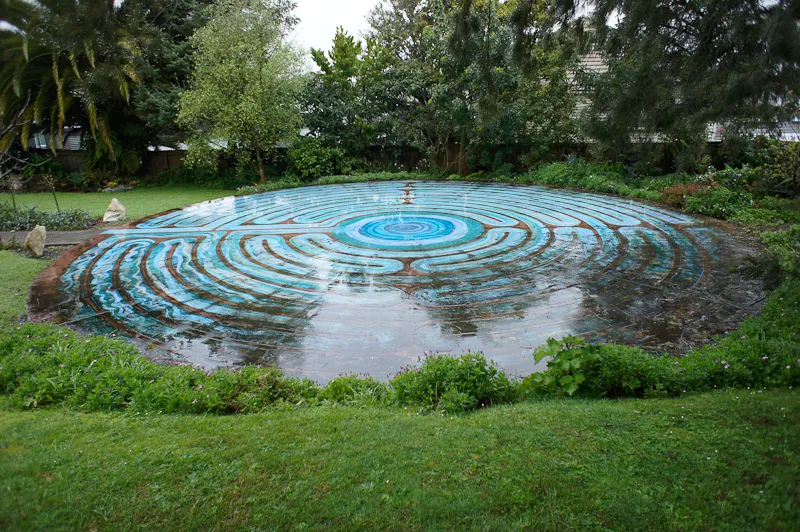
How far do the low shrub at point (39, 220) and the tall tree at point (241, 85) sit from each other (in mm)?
5032

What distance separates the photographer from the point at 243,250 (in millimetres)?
7527

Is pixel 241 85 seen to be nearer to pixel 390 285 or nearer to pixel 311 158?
pixel 311 158

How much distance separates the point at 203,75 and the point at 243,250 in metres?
8.91

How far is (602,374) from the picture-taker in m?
3.21

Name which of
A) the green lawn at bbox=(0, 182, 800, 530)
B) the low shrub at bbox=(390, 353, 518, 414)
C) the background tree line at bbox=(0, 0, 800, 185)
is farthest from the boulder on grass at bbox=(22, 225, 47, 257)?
the low shrub at bbox=(390, 353, 518, 414)

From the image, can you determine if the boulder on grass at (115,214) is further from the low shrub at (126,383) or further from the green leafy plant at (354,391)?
the green leafy plant at (354,391)

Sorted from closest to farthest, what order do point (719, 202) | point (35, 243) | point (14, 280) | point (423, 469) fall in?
point (423, 469) < point (14, 280) < point (35, 243) < point (719, 202)

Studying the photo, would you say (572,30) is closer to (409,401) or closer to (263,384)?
(409,401)

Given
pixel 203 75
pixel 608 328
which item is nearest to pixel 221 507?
pixel 608 328

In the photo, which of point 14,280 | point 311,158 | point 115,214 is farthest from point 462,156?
point 14,280

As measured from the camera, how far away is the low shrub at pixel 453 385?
10.5 ft

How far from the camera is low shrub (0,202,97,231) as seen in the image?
9.40 meters

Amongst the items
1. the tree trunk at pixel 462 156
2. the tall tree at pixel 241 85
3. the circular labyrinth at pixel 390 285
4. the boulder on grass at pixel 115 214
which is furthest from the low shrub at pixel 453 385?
the tree trunk at pixel 462 156

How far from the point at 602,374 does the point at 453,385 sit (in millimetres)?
960
